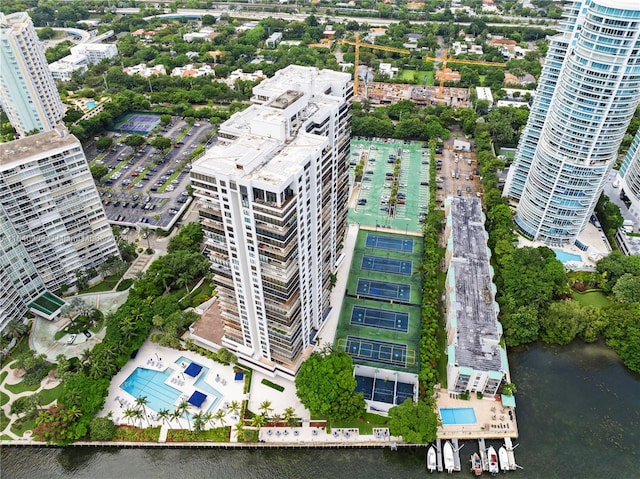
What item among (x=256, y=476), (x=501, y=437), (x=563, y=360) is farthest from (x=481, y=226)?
(x=256, y=476)

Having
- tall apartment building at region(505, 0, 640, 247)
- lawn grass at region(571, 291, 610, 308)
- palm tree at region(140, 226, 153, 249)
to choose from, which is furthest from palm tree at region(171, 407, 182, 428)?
tall apartment building at region(505, 0, 640, 247)

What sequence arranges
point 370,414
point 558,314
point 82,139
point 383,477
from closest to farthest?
point 383,477 < point 370,414 < point 558,314 < point 82,139

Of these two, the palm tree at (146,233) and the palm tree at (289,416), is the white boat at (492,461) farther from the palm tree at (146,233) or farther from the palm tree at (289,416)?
the palm tree at (146,233)

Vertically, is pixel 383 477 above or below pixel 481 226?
below

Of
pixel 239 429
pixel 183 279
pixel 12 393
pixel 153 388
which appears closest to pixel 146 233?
pixel 183 279

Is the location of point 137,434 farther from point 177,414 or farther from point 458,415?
point 458,415

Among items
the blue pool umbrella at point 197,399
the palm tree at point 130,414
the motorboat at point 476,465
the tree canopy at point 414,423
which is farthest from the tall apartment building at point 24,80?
the motorboat at point 476,465

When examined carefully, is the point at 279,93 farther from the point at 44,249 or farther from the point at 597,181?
the point at 597,181
